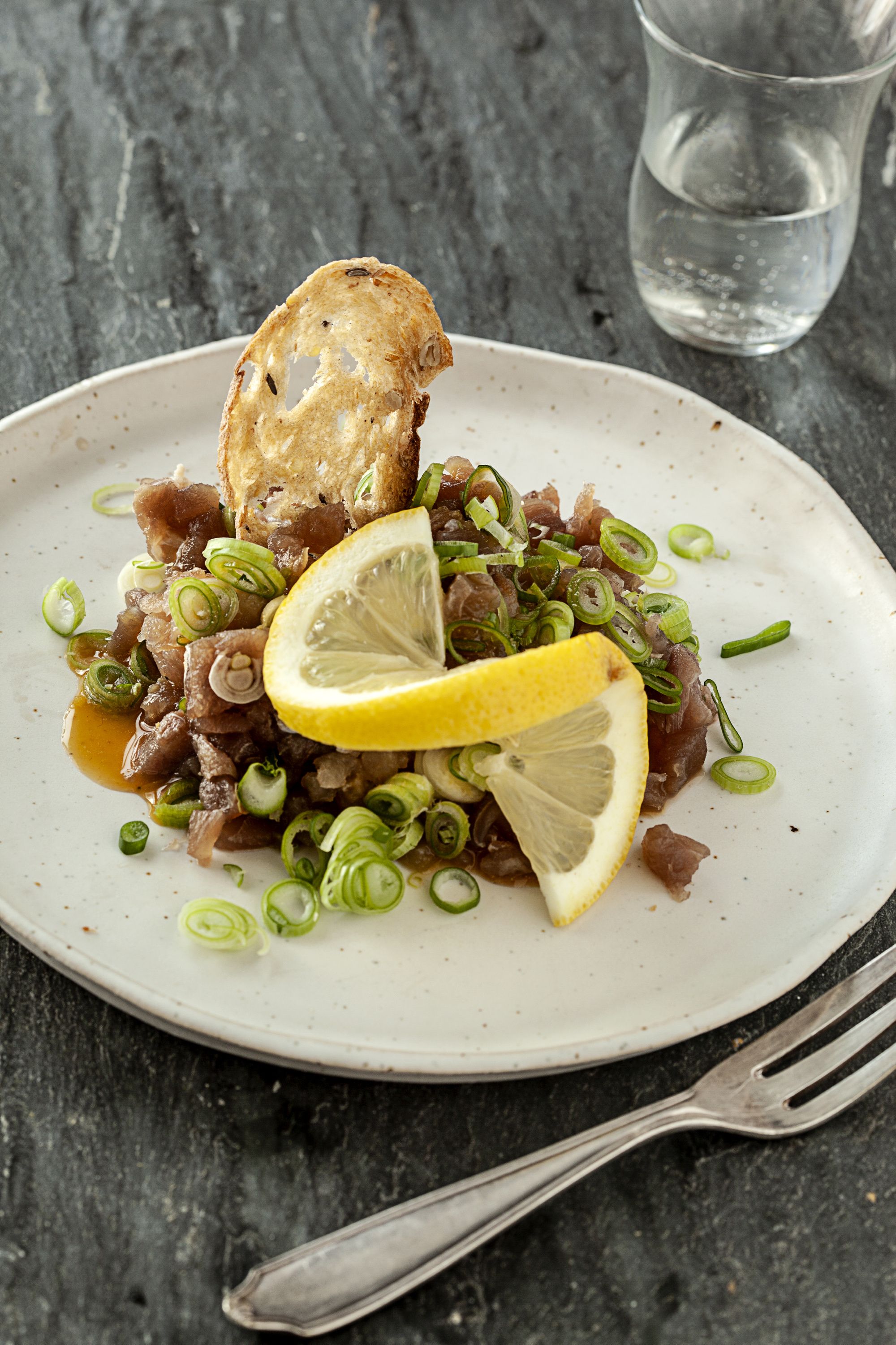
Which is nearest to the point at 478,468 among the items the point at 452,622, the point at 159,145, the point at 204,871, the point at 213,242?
the point at 452,622

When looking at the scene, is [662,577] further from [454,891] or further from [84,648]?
[84,648]

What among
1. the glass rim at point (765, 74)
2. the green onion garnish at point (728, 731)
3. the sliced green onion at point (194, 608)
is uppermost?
the glass rim at point (765, 74)

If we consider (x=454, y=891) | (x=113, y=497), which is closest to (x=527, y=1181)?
(x=454, y=891)

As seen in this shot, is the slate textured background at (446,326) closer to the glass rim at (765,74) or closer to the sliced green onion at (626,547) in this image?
the glass rim at (765,74)

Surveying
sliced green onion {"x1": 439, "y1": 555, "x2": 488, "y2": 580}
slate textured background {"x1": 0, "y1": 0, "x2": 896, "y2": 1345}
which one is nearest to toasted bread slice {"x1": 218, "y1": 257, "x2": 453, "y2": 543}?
sliced green onion {"x1": 439, "y1": 555, "x2": 488, "y2": 580}

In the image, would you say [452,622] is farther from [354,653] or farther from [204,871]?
[204,871]

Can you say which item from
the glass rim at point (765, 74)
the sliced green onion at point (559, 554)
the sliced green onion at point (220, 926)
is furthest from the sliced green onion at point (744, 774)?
the glass rim at point (765, 74)

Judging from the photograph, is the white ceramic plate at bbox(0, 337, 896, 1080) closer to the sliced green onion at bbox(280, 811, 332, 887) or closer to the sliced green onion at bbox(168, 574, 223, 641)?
the sliced green onion at bbox(280, 811, 332, 887)
